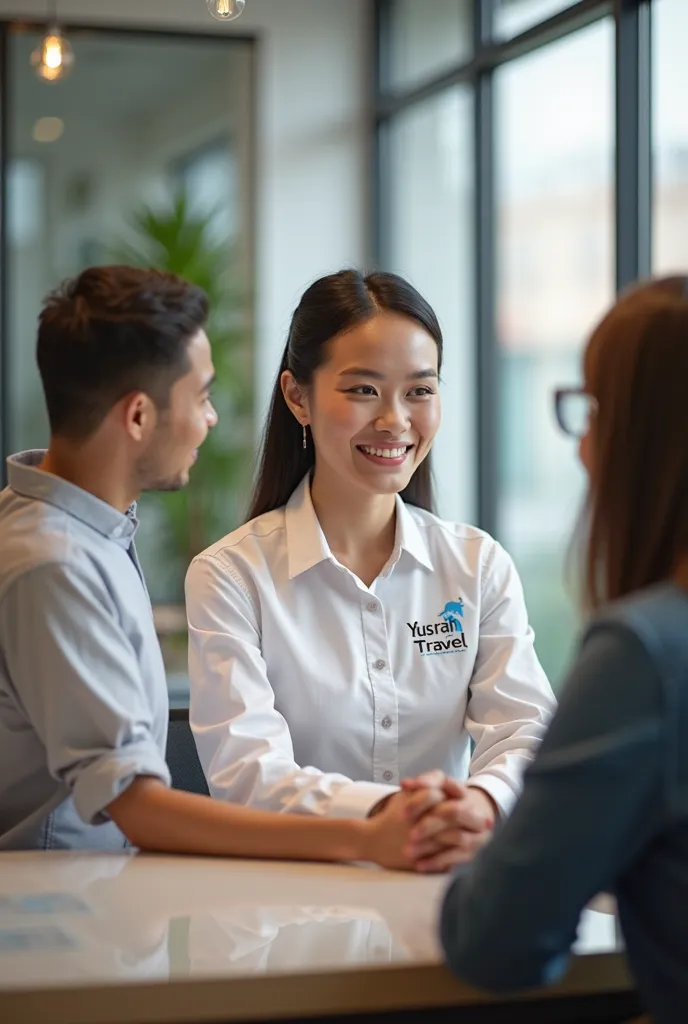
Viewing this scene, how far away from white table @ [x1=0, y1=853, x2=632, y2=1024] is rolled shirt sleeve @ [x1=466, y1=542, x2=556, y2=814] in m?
0.52

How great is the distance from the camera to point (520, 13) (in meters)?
5.14

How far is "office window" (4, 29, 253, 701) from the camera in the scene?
5.86 meters

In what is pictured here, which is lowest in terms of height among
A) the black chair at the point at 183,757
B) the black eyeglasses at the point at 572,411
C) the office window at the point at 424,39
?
the black chair at the point at 183,757

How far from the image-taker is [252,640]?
86.2 inches

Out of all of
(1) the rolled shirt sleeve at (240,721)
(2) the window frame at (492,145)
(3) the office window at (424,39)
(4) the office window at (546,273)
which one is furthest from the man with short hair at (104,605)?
(3) the office window at (424,39)

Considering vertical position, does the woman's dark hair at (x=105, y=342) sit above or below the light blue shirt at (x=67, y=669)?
above

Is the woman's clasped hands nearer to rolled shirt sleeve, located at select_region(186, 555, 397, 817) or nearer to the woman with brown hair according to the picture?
rolled shirt sleeve, located at select_region(186, 555, 397, 817)

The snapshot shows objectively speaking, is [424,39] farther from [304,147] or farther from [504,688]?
[504,688]

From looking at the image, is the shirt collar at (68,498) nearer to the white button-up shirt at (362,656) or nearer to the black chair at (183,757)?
the white button-up shirt at (362,656)

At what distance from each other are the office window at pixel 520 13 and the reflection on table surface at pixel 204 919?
3825mm

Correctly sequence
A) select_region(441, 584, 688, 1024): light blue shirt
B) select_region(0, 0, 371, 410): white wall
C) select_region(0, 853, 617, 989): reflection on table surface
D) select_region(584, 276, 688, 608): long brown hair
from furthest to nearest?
select_region(0, 0, 371, 410): white wall < select_region(0, 853, 617, 989): reflection on table surface < select_region(584, 276, 688, 608): long brown hair < select_region(441, 584, 688, 1024): light blue shirt

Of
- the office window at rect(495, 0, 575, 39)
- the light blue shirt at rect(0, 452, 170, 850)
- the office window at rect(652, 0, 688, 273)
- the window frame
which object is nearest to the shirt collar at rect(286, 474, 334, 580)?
the light blue shirt at rect(0, 452, 170, 850)

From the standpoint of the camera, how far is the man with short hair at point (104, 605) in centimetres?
171

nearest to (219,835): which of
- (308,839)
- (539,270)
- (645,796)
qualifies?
(308,839)
